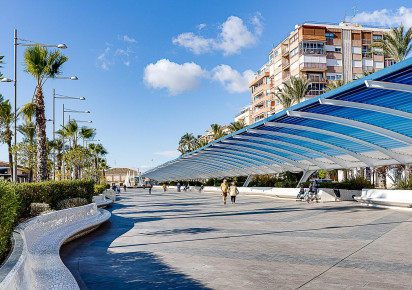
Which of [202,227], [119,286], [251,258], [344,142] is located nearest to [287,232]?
[202,227]

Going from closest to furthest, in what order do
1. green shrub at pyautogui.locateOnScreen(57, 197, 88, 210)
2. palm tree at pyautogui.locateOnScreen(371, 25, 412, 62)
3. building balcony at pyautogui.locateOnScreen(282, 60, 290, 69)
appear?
green shrub at pyautogui.locateOnScreen(57, 197, 88, 210), palm tree at pyautogui.locateOnScreen(371, 25, 412, 62), building balcony at pyautogui.locateOnScreen(282, 60, 290, 69)

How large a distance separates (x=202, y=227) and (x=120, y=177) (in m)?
184

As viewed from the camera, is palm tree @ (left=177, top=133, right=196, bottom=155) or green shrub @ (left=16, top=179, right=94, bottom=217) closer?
green shrub @ (left=16, top=179, right=94, bottom=217)

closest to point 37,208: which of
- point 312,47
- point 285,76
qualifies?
point 312,47

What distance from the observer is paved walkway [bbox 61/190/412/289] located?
585 centimetres

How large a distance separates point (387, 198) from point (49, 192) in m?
15.1

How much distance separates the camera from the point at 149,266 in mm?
7027

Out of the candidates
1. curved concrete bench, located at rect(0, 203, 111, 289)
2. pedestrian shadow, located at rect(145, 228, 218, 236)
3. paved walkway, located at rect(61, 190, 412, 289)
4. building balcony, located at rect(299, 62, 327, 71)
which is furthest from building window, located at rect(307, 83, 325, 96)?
curved concrete bench, located at rect(0, 203, 111, 289)

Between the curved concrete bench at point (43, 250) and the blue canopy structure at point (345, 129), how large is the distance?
32.7 feet

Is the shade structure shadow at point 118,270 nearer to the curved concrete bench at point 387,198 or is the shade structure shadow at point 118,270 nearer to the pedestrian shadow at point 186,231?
the pedestrian shadow at point 186,231

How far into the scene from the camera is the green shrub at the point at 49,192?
11750mm

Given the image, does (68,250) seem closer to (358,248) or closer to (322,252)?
(322,252)

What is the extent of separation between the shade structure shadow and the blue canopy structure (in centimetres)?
892

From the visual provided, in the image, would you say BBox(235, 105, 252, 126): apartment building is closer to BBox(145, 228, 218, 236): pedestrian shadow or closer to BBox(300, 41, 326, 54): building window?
BBox(300, 41, 326, 54): building window
